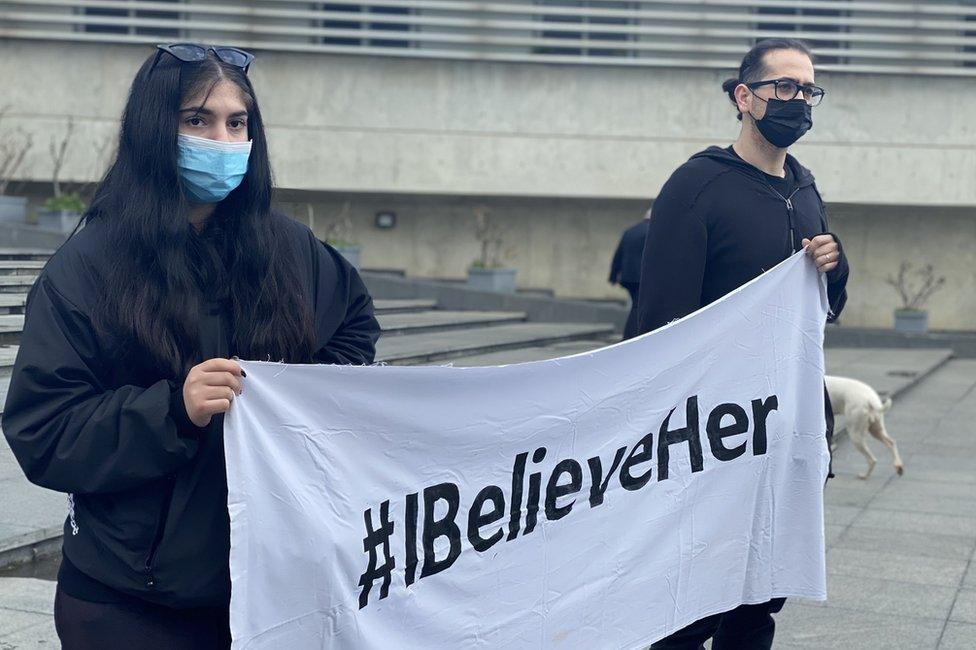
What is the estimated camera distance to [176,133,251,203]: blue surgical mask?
2.46 metres

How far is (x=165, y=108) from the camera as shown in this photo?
8.06ft

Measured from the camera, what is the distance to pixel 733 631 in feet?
13.3

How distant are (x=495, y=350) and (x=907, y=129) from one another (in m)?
11.4

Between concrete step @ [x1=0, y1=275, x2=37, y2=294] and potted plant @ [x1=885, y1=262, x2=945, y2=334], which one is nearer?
concrete step @ [x1=0, y1=275, x2=37, y2=294]

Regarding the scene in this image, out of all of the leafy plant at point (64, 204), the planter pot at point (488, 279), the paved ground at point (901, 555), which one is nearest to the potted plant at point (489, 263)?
the planter pot at point (488, 279)

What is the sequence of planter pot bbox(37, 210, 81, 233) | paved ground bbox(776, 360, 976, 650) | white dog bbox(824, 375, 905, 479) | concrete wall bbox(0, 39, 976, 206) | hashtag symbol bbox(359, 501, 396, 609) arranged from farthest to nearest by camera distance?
concrete wall bbox(0, 39, 976, 206) < planter pot bbox(37, 210, 81, 233) < white dog bbox(824, 375, 905, 479) < paved ground bbox(776, 360, 976, 650) < hashtag symbol bbox(359, 501, 396, 609)

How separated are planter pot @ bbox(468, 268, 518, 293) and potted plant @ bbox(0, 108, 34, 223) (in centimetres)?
698

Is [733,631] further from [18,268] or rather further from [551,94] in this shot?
[551,94]

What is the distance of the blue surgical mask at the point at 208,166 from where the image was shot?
2.46 meters

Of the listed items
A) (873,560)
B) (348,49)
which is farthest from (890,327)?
(873,560)

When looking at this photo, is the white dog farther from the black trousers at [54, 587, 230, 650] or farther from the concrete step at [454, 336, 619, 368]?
the black trousers at [54, 587, 230, 650]

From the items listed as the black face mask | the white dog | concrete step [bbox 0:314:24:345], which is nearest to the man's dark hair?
the black face mask

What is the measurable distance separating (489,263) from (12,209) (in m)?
8.13

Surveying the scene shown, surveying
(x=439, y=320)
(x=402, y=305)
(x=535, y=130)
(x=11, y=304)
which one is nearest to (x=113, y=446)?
(x=11, y=304)
